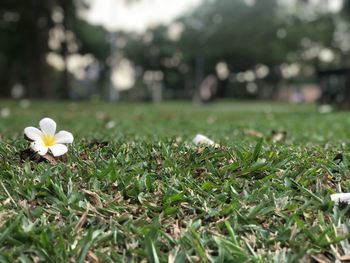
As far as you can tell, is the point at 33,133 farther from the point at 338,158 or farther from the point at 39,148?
the point at 338,158

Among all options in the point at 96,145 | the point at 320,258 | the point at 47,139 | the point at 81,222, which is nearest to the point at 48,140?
the point at 47,139

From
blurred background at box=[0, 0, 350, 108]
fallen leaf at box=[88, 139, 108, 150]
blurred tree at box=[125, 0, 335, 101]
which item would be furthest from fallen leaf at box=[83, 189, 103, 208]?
blurred tree at box=[125, 0, 335, 101]

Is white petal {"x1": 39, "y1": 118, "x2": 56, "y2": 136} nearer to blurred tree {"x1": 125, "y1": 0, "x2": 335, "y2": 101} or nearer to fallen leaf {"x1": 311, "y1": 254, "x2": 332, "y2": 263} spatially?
fallen leaf {"x1": 311, "y1": 254, "x2": 332, "y2": 263}

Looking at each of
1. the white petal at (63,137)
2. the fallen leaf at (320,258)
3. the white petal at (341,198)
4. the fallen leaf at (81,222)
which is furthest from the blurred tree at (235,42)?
the fallen leaf at (320,258)

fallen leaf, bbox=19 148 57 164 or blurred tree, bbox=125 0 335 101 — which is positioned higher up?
blurred tree, bbox=125 0 335 101

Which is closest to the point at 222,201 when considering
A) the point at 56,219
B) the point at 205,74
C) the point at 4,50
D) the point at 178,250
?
the point at 178,250
